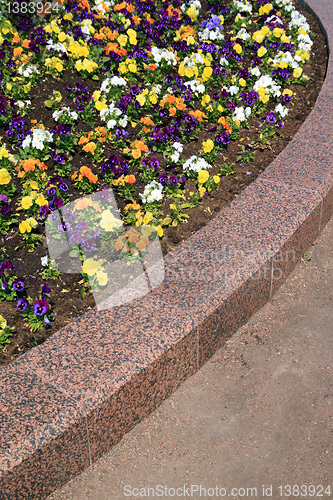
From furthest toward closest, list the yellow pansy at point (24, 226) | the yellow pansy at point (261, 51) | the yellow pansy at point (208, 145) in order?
1. the yellow pansy at point (261, 51)
2. the yellow pansy at point (208, 145)
3. the yellow pansy at point (24, 226)

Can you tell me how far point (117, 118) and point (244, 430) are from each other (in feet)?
9.15

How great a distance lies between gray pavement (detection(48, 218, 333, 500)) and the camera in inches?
108

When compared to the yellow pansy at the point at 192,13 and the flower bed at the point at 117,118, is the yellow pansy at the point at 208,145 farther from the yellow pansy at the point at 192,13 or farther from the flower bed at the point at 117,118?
the yellow pansy at the point at 192,13

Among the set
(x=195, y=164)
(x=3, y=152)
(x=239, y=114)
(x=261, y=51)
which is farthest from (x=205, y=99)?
(x=3, y=152)

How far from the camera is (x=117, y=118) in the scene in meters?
4.59

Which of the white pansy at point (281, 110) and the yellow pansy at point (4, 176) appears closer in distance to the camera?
the yellow pansy at point (4, 176)

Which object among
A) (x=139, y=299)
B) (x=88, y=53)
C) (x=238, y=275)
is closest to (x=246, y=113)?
(x=88, y=53)

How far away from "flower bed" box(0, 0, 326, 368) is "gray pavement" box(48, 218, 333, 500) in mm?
843

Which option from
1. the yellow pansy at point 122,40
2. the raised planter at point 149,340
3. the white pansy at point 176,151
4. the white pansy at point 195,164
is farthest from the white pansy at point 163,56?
the raised planter at point 149,340

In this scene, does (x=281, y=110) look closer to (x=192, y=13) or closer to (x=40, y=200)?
(x=192, y=13)

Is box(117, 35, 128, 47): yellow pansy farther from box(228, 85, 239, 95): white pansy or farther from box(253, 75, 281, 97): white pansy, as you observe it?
box(253, 75, 281, 97): white pansy

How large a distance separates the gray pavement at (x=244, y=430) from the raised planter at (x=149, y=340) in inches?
3.9

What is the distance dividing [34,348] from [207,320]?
3.26 ft

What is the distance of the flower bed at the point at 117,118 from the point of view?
363 centimetres
